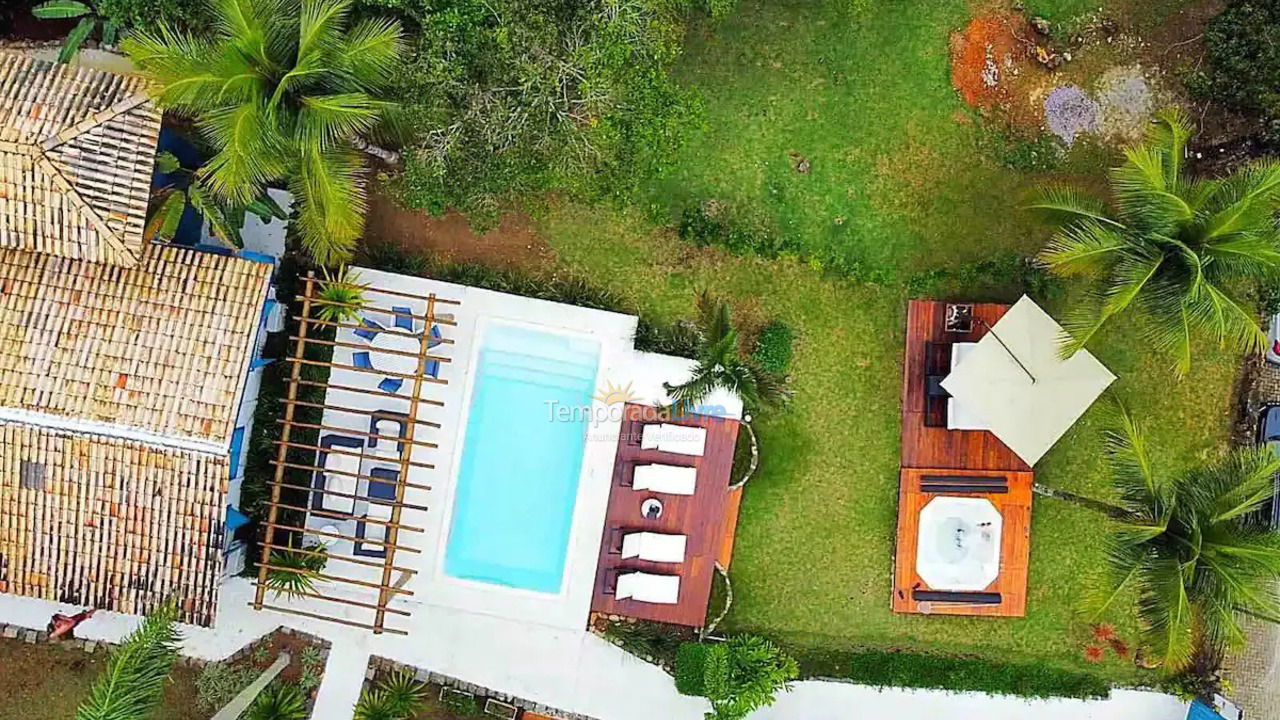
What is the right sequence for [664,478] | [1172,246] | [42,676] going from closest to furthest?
[1172,246] < [664,478] < [42,676]

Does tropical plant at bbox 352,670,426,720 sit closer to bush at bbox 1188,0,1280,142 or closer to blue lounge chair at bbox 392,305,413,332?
blue lounge chair at bbox 392,305,413,332

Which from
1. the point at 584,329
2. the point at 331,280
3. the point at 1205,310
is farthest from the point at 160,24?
the point at 1205,310

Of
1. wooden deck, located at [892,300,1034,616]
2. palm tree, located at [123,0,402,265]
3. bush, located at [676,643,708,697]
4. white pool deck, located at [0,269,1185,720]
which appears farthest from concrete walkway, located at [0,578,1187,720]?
palm tree, located at [123,0,402,265]

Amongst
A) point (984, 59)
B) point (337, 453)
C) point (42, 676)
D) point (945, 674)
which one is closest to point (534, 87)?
point (337, 453)

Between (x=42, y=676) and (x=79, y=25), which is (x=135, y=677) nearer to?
(x=42, y=676)

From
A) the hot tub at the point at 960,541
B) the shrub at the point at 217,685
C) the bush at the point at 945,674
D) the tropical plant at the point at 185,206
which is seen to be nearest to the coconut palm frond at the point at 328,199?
the tropical plant at the point at 185,206

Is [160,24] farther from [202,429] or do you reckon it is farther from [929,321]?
[929,321]

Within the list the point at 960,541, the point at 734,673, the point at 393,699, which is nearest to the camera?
the point at 393,699

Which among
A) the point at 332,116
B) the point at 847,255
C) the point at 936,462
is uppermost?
the point at 847,255
